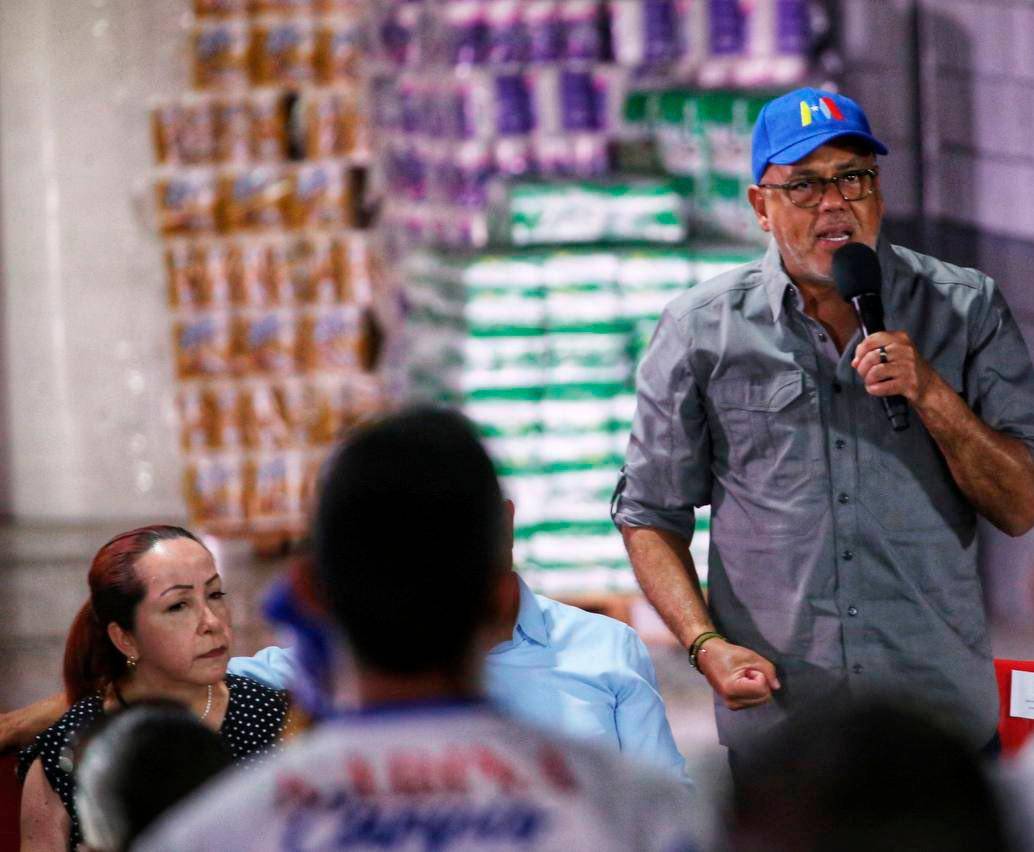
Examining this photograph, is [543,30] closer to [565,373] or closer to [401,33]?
[401,33]

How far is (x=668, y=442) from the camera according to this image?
247 cm

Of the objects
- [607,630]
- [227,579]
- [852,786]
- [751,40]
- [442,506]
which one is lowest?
[227,579]

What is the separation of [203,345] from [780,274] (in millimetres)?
6148

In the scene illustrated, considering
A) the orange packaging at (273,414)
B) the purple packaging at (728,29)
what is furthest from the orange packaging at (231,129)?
the purple packaging at (728,29)

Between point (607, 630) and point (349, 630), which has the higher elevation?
point (349, 630)

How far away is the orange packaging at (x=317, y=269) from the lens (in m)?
8.17

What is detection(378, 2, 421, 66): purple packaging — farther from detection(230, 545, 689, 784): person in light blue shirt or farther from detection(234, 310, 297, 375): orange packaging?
detection(230, 545, 689, 784): person in light blue shirt

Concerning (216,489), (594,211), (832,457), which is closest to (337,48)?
(216,489)

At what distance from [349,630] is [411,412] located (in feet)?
0.52

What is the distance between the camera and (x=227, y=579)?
8273 millimetres

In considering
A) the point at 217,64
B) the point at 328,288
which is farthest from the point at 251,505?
the point at 217,64

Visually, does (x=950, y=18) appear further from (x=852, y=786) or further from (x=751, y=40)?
(x=852, y=786)

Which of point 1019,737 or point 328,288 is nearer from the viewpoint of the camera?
point 1019,737

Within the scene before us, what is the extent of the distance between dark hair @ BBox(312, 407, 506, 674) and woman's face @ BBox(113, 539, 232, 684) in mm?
1670
